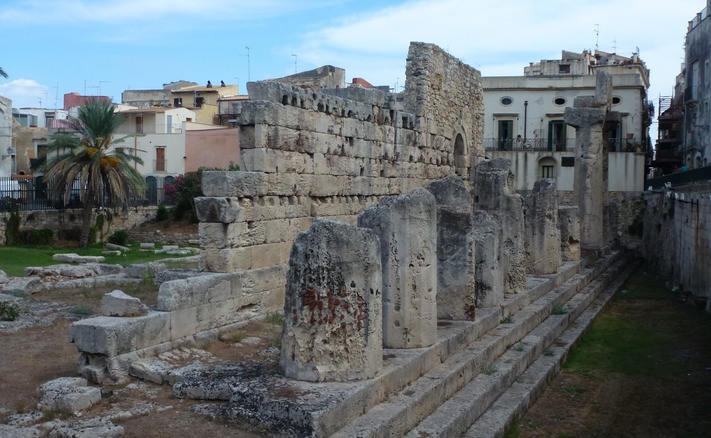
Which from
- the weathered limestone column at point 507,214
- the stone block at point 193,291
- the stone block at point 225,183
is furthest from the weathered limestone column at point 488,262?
the stone block at point 193,291

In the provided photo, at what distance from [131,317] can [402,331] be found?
2950 millimetres

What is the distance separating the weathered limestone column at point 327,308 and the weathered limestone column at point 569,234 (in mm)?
12516

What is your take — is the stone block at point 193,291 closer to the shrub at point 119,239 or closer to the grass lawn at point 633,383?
the grass lawn at point 633,383

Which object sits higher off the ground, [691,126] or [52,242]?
[691,126]

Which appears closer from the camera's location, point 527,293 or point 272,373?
point 272,373

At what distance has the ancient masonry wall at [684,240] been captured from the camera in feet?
52.8

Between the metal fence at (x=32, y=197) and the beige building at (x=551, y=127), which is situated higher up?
the beige building at (x=551, y=127)

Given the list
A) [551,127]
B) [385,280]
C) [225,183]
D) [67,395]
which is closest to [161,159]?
[551,127]

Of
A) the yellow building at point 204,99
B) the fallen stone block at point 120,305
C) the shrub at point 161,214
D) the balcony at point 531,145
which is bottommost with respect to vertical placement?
the fallen stone block at point 120,305

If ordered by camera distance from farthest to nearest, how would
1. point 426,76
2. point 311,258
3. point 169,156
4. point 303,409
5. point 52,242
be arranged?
1. point 169,156
2. point 52,242
3. point 426,76
4. point 311,258
5. point 303,409

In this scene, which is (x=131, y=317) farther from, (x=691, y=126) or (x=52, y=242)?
(x=691, y=126)

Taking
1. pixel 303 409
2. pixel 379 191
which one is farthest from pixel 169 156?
pixel 303 409

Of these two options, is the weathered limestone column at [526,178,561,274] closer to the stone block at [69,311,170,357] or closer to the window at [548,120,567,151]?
the stone block at [69,311,170,357]

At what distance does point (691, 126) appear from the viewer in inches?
1454
